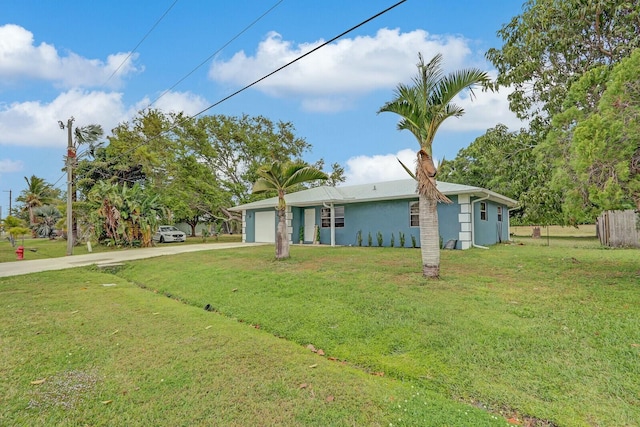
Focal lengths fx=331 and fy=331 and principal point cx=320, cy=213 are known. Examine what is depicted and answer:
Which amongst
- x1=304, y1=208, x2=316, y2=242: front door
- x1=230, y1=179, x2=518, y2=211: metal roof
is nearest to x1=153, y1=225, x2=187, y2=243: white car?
x1=230, y1=179, x2=518, y2=211: metal roof

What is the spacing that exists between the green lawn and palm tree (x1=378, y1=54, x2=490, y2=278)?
86 centimetres

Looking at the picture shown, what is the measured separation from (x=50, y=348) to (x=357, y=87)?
11.3m

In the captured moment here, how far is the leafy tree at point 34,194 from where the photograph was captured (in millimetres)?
37219

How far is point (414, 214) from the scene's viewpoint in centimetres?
1465

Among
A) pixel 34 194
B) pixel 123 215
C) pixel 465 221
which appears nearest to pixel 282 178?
pixel 465 221

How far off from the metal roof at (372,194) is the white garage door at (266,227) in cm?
77

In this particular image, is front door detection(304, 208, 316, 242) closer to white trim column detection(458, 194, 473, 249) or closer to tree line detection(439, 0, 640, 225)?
white trim column detection(458, 194, 473, 249)

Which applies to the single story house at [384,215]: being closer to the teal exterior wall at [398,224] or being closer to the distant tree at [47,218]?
the teal exterior wall at [398,224]

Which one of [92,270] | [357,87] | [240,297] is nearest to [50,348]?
[240,297]

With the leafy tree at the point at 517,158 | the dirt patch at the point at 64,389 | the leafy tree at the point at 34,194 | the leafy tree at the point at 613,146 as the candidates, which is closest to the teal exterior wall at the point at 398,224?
the leafy tree at the point at 517,158

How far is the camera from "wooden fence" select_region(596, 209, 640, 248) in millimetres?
13625

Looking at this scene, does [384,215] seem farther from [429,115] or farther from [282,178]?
[429,115]

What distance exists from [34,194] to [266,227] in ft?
115

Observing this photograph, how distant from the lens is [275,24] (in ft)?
25.4
